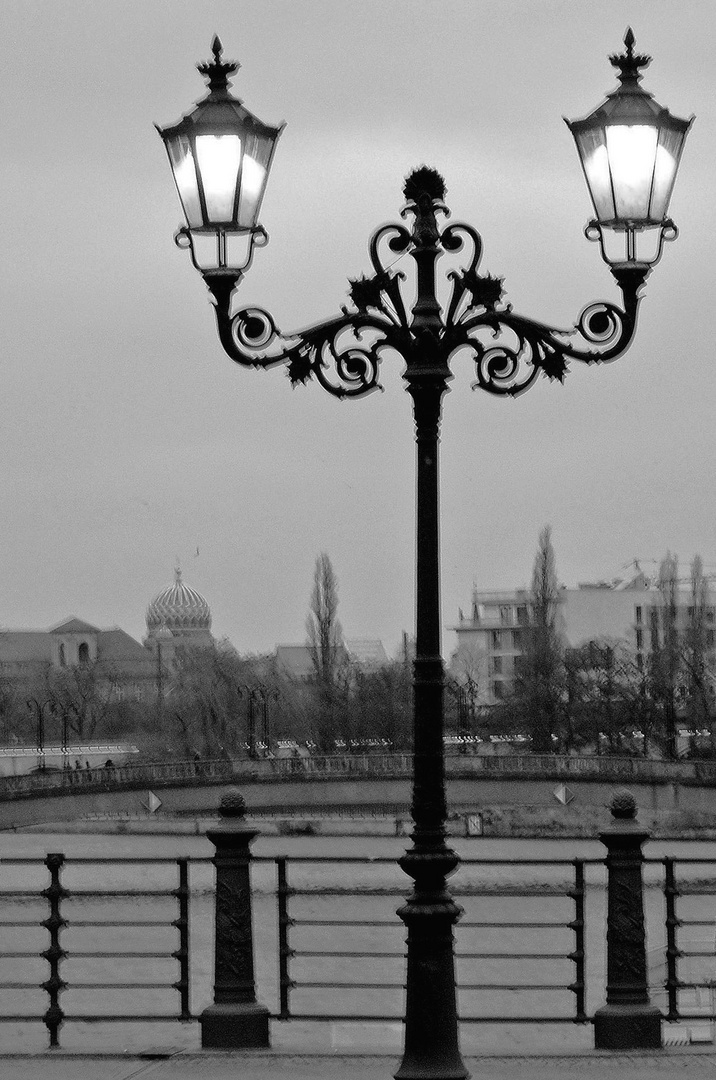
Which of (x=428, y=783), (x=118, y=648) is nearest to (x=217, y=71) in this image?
(x=428, y=783)

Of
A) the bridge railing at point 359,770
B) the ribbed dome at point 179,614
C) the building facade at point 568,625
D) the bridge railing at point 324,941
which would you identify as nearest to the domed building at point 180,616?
the ribbed dome at point 179,614

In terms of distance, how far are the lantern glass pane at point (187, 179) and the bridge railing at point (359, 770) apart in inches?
2266

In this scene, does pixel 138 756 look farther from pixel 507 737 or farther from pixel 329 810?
pixel 329 810

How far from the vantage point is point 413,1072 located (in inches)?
331

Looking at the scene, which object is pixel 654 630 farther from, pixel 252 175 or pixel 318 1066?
pixel 252 175

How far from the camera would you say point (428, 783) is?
27.6ft

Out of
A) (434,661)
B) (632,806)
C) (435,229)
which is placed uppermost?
(435,229)

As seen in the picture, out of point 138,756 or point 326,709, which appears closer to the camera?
point 326,709

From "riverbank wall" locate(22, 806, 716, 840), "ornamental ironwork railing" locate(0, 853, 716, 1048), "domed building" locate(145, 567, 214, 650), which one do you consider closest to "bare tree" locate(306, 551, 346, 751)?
"riverbank wall" locate(22, 806, 716, 840)

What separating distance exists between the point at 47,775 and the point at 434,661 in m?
66.9

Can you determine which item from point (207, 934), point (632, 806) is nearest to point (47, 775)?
point (207, 934)

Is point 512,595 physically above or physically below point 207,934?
above

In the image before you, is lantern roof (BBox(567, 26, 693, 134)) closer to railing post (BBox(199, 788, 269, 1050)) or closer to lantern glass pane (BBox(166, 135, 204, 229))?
lantern glass pane (BBox(166, 135, 204, 229))

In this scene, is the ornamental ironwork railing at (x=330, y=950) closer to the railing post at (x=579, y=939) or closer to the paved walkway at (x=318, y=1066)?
the railing post at (x=579, y=939)
